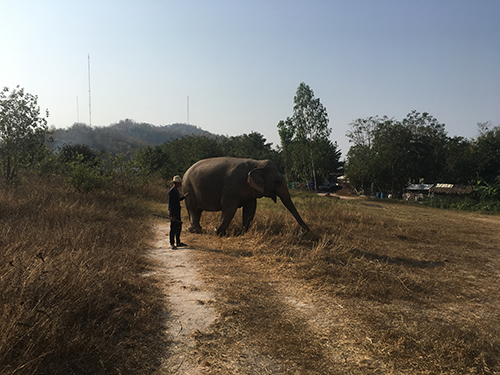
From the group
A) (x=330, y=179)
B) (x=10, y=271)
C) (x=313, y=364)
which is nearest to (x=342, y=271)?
(x=313, y=364)

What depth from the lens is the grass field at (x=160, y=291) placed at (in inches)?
122

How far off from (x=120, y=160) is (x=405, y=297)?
17445 millimetres

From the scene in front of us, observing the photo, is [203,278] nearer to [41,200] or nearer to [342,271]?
[342,271]

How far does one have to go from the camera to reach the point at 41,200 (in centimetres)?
1102

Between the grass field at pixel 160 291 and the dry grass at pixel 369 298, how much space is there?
1.0 inches

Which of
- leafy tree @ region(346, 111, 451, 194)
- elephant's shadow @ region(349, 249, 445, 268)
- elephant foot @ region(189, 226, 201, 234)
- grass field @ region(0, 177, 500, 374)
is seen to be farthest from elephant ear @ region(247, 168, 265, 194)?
leafy tree @ region(346, 111, 451, 194)

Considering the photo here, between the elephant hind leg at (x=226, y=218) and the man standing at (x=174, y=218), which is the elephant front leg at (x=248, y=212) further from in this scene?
the man standing at (x=174, y=218)

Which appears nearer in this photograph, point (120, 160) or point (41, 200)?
point (41, 200)

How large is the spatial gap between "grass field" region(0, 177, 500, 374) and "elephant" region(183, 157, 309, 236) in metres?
0.67

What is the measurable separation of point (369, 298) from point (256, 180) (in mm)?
5000

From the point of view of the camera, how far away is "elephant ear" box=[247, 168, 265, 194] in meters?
9.41

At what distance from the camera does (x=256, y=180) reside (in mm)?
9461

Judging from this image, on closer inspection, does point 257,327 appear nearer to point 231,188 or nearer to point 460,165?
point 231,188

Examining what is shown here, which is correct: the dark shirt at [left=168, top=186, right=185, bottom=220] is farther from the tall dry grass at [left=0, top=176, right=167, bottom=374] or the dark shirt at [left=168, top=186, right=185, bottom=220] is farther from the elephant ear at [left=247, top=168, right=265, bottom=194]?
the elephant ear at [left=247, top=168, right=265, bottom=194]
